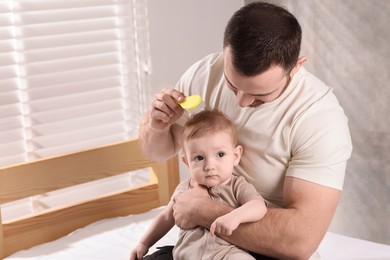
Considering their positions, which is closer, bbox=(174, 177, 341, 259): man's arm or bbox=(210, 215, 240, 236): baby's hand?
bbox=(210, 215, 240, 236): baby's hand

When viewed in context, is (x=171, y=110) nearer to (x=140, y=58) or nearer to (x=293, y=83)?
(x=293, y=83)

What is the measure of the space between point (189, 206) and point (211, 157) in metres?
0.14

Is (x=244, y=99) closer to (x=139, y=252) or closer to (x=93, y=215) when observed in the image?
(x=139, y=252)

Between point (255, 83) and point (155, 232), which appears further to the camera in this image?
point (155, 232)

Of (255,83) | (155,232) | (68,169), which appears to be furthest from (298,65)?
(68,169)

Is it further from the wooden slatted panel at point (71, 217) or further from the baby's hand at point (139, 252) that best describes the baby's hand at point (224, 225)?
the wooden slatted panel at point (71, 217)

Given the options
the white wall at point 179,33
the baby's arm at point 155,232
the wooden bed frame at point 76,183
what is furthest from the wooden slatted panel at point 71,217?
the baby's arm at point 155,232

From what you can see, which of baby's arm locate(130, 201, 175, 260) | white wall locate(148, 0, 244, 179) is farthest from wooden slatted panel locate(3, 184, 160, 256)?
baby's arm locate(130, 201, 175, 260)

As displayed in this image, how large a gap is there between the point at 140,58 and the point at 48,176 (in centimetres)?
61

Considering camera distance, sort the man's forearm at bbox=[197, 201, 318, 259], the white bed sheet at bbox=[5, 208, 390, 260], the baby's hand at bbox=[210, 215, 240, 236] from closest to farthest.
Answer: the baby's hand at bbox=[210, 215, 240, 236] < the man's forearm at bbox=[197, 201, 318, 259] < the white bed sheet at bbox=[5, 208, 390, 260]

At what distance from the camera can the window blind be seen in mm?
2326

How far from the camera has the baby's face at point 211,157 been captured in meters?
1.66

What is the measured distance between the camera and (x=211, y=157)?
167 centimetres

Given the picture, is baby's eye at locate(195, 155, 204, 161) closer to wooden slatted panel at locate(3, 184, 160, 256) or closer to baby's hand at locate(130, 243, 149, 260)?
baby's hand at locate(130, 243, 149, 260)
